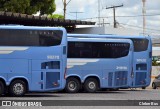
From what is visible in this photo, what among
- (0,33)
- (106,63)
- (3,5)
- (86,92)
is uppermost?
(3,5)

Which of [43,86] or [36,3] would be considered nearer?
[43,86]

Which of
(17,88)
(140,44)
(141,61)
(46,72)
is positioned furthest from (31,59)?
(141,61)

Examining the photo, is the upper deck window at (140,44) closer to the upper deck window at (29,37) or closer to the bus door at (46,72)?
the upper deck window at (29,37)

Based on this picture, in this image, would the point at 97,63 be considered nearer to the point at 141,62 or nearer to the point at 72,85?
the point at 72,85

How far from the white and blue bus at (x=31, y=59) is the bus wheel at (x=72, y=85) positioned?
11.0 feet

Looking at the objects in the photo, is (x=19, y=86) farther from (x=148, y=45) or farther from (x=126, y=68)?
(x=148, y=45)

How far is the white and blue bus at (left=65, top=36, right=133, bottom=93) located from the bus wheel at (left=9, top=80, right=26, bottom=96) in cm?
453

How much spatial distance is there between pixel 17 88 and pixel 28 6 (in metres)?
17.0

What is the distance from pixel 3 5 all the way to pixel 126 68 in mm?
12910

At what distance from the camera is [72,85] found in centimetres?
2552

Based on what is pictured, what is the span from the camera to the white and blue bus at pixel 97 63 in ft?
83.5

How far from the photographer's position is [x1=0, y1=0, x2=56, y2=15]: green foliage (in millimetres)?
35344

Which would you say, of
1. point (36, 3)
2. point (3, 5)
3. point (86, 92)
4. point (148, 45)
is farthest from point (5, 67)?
point (36, 3)

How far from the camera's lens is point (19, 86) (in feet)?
69.4
